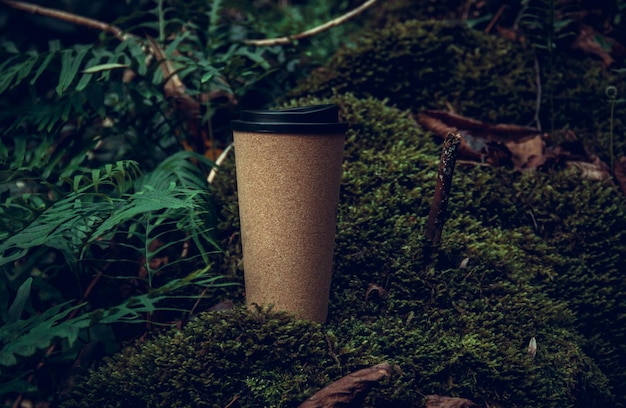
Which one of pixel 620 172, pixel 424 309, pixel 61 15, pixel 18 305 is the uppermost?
pixel 61 15

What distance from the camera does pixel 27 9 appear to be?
323 centimetres

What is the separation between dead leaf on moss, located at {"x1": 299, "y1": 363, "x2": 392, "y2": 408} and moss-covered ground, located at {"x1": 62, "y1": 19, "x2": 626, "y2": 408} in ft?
0.10

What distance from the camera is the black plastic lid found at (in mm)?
1790

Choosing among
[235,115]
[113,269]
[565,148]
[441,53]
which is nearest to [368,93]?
[441,53]

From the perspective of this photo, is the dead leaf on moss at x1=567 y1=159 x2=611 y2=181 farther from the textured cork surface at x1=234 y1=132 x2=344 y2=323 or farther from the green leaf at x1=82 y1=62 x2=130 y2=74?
the green leaf at x1=82 y1=62 x2=130 y2=74

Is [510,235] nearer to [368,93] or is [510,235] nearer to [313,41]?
[368,93]

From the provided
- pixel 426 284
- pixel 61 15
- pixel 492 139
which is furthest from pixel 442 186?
pixel 61 15

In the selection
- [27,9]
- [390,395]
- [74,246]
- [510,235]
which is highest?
[27,9]

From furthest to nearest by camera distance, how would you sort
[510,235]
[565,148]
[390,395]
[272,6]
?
[272,6] < [565,148] < [510,235] < [390,395]

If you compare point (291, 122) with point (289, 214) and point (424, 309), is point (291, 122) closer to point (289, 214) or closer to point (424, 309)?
point (289, 214)

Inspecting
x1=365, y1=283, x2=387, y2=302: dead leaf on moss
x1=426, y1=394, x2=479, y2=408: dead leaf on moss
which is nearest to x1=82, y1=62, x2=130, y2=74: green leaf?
x1=365, y1=283, x2=387, y2=302: dead leaf on moss

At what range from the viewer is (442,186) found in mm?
2039

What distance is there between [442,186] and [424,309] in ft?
1.62

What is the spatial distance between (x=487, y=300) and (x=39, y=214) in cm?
172
